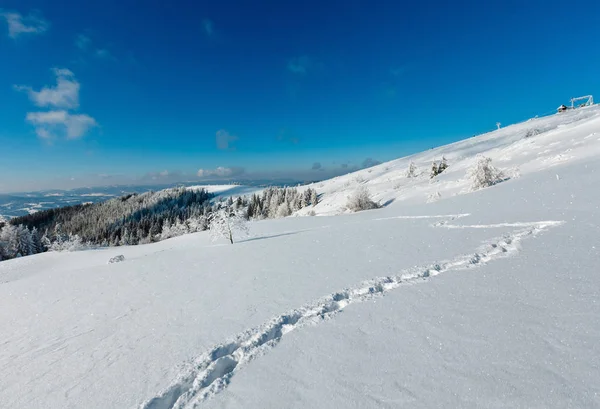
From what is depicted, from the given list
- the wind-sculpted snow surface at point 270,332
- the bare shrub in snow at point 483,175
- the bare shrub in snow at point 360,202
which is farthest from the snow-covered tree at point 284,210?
the wind-sculpted snow surface at point 270,332

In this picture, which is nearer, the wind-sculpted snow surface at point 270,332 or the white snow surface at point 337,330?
the white snow surface at point 337,330

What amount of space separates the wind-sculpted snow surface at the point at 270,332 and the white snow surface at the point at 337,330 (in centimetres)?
4

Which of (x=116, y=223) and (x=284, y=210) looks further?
(x=116, y=223)

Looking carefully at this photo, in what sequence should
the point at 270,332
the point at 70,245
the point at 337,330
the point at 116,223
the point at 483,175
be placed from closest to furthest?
1. the point at 337,330
2. the point at 270,332
3. the point at 483,175
4. the point at 70,245
5. the point at 116,223

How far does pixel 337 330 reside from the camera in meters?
7.31

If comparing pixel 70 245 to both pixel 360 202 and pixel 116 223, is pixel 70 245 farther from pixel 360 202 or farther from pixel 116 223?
pixel 116 223

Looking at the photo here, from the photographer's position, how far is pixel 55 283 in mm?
15898

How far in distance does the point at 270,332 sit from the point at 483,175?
39.4m

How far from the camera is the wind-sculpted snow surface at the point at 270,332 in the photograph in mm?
5703

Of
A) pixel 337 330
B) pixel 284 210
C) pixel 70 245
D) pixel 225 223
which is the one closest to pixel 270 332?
pixel 337 330

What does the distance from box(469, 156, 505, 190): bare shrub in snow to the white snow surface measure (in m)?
23.8

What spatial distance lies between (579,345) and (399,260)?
23.6 ft

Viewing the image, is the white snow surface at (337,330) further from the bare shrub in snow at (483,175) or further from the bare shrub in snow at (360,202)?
the bare shrub in snow at (360,202)

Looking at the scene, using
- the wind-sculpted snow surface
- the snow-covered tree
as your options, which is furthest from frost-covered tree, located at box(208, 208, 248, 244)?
the snow-covered tree
